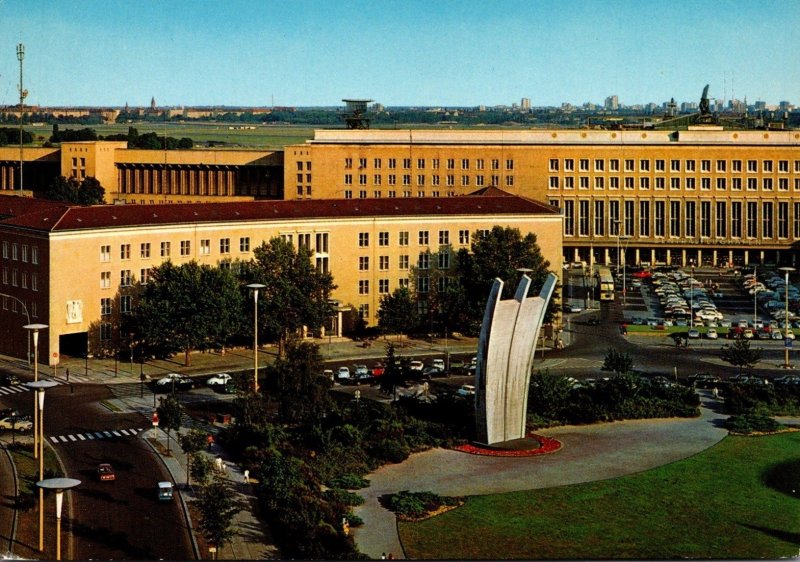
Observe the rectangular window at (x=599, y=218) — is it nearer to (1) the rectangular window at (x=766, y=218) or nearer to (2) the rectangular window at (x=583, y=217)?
(2) the rectangular window at (x=583, y=217)

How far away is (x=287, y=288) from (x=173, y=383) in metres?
9.31

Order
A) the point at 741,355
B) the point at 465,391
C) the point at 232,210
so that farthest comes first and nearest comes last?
the point at 232,210, the point at 741,355, the point at 465,391

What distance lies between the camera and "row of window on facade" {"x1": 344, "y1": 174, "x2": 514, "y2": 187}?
323ft

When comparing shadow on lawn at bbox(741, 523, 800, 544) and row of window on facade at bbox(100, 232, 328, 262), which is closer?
shadow on lawn at bbox(741, 523, 800, 544)

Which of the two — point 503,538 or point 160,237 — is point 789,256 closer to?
point 160,237

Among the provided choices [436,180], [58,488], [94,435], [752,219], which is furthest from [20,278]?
[752,219]

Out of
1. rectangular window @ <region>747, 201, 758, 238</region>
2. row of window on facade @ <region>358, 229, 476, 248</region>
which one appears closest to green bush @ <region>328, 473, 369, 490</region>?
row of window on facade @ <region>358, 229, 476, 248</region>

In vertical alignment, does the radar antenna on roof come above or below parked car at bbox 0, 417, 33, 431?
above

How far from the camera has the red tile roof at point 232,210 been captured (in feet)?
206

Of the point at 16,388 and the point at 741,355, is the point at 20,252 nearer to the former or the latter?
the point at 16,388

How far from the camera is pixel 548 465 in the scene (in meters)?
43.4

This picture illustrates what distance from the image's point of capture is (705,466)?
43.3 metres

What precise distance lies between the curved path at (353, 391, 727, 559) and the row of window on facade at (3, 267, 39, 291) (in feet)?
78.5

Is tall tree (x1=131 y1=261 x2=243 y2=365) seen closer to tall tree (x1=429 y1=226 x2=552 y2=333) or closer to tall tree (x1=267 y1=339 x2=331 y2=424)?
tall tree (x1=429 y1=226 x2=552 y2=333)
